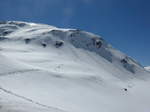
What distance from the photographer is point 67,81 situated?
50.3 metres

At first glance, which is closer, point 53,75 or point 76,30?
point 53,75

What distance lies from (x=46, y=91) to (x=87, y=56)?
5693 centimetres

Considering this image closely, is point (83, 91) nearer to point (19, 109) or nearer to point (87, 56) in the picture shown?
point (19, 109)

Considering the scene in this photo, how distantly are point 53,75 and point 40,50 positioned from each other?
44129mm

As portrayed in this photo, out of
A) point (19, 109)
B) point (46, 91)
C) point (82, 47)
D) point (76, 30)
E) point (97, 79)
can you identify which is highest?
point (76, 30)

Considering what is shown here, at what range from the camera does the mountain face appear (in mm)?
32591

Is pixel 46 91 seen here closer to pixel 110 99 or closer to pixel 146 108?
pixel 110 99

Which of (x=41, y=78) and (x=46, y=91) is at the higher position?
(x=41, y=78)

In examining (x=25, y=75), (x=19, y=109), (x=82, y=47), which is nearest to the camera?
(x=19, y=109)

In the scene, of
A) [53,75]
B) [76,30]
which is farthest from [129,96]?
[76,30]

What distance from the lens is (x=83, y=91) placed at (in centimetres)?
4722

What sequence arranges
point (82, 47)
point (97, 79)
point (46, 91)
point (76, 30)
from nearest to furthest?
point (46, 91)
point (97, 79)
point (82, 47)
point (76, 30)

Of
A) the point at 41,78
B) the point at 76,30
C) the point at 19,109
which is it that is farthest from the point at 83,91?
the point at 76,30

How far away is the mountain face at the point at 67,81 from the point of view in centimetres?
3259
